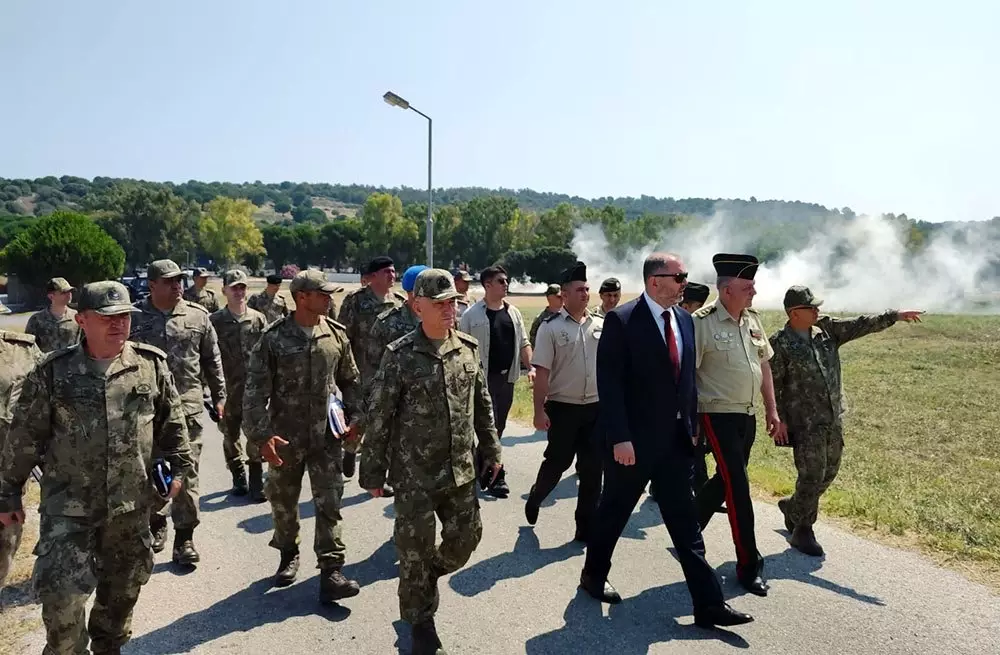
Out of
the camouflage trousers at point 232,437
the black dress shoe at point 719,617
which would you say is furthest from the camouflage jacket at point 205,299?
the black dress shoe at point 719,617

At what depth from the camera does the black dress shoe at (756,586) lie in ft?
15.5

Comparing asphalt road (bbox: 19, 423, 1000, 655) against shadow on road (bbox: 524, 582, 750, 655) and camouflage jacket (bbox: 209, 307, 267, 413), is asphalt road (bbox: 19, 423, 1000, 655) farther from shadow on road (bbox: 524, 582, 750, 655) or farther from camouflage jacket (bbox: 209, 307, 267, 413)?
camouflage jacket (bbox: 209, 307, 267, 413)

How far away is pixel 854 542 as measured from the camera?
564cm

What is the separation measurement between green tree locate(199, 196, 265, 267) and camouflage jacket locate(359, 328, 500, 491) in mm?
71284

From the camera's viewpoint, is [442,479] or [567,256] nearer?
[442,479]

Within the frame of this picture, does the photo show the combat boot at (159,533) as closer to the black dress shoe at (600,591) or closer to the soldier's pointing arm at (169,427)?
the soldier's pointing arm at (169,427)

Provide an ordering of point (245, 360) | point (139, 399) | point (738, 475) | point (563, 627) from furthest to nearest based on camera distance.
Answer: point (245, 360) → point (738, 475) → point (563, 627) → point (139, 399)

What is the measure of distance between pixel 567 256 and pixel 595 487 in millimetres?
56870

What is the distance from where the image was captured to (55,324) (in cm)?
800

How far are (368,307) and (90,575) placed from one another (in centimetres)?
418

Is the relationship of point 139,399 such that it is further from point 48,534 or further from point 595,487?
point 595,487

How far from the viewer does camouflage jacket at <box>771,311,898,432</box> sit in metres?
5.60

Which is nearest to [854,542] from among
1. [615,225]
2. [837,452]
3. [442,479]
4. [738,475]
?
[837,452]

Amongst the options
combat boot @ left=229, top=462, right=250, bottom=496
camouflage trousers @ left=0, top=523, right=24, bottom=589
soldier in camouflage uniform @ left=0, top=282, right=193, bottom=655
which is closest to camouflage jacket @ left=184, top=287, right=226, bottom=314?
combat boot @ left=229, top=462, right=250, bottom=496
